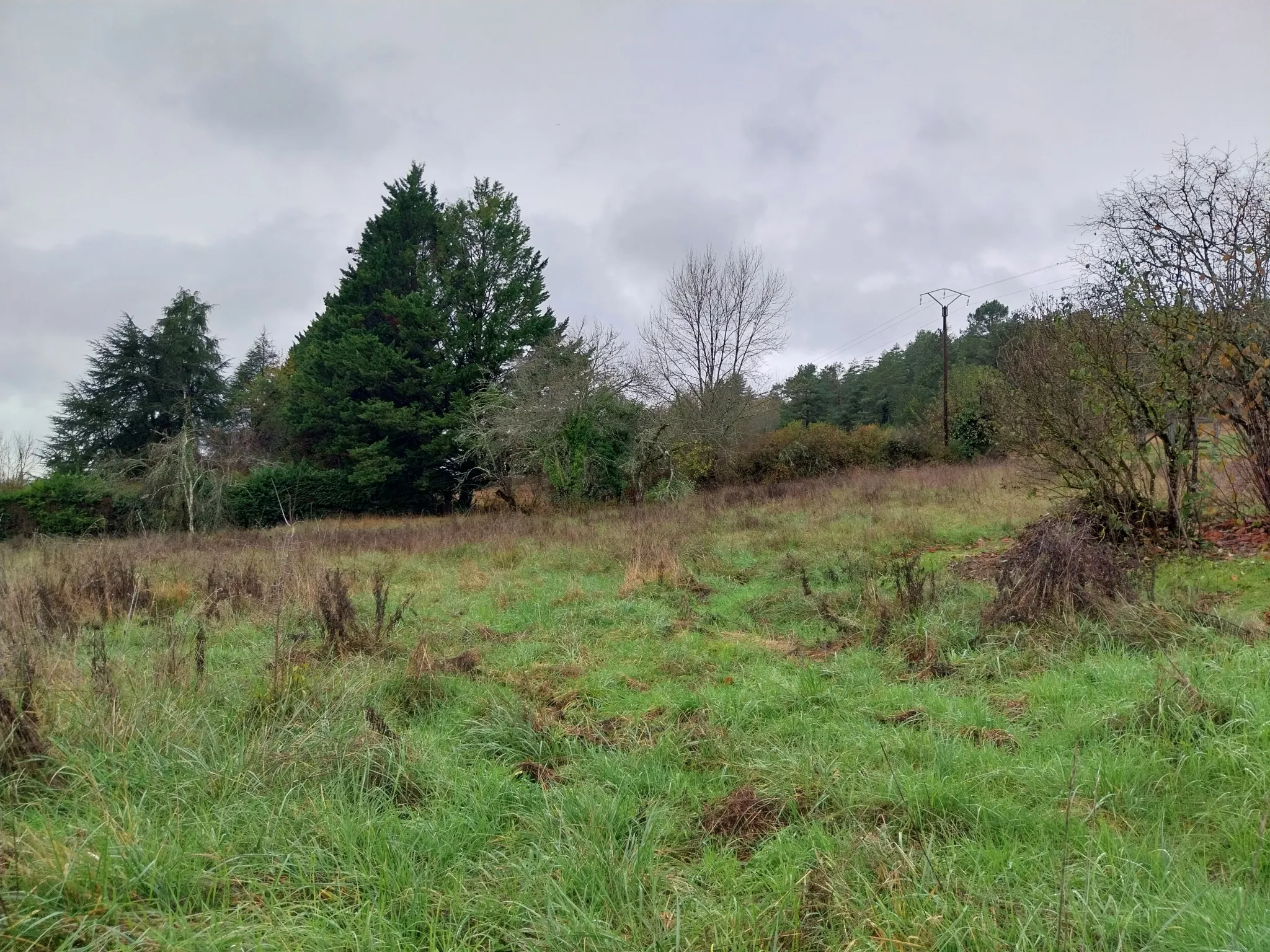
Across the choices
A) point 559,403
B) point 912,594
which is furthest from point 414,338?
point 912,594

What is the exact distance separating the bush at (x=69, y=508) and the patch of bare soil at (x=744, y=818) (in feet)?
77.5

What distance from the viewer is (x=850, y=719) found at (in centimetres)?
379

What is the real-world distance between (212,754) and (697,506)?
47.8 ft

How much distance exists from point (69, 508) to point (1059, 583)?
26.7 meters

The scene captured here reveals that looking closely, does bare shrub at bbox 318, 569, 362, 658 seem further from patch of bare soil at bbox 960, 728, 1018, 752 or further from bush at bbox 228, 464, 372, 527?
bush at bbox 228, 464, 372, 527

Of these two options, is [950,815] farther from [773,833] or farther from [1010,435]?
[1010,435]

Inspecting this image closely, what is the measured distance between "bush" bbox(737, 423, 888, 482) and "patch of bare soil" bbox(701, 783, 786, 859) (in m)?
22.4

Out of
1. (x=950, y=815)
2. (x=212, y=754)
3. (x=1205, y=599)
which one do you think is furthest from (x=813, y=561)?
(x=212, y=754)

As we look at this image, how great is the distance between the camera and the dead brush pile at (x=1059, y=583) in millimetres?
5246

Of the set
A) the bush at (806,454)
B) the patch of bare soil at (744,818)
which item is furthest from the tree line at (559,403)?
the patch of bare soil at (744,818)

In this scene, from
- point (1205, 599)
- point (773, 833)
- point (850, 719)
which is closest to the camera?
point (773, 833)

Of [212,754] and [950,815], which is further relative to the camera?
[212,754]

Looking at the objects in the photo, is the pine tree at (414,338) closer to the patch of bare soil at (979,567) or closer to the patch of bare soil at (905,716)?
the patch of bare soil at (979,567)

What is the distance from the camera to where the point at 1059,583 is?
5340mm
